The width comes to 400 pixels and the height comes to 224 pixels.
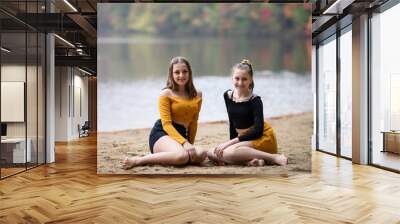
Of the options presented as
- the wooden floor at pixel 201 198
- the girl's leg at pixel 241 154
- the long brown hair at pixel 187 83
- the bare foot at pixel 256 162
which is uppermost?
the long brown hair at pixel 187 83

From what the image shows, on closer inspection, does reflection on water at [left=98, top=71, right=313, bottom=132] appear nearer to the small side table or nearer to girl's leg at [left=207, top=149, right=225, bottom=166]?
girl's leg at [left=207, top=149, right=225, bottom=166]

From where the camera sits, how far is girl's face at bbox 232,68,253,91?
6.76 m

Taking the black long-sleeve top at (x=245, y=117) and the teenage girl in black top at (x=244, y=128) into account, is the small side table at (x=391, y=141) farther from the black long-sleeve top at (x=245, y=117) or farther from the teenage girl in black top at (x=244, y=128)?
the black long-sleeve top at (x=245, y=117)

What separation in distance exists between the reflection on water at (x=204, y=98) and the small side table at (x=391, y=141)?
5.51 feet

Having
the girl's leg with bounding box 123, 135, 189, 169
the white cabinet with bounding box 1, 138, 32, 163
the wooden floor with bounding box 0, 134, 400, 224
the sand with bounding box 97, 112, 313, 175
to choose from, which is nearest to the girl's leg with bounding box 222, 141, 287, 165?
the sand with bounding box 97, 112, 313, 175

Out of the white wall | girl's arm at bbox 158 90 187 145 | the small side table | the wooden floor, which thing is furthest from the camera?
the white wall

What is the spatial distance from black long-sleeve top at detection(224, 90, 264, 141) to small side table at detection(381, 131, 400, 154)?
7.82 ft

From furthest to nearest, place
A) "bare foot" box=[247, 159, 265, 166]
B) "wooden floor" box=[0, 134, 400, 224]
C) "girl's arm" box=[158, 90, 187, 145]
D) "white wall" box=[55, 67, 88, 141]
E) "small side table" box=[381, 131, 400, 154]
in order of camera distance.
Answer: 1. "white wall" box=[55, 67, 88, 141]
2. "small side table" box=[381, 131, 400, 154]
3. "bare foot" box=[247, 159, 265, 166]
4. "girl's arm" box=[158, 90, 187, 145]
5. "wooden floor" box=[0, 134, 400, 224]

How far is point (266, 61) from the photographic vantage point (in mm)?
6797

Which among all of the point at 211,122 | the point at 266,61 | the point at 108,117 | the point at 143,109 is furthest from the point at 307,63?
the point at 108,117

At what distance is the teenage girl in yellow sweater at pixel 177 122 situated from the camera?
21.9ft

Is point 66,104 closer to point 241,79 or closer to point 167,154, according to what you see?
point 167,154

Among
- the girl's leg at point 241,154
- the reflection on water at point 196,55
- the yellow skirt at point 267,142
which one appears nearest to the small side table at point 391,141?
the reflection on water at point 196,55

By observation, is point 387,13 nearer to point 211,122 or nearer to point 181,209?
point 211,122
